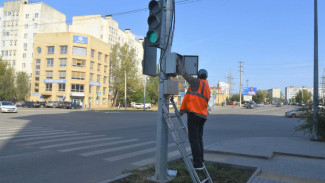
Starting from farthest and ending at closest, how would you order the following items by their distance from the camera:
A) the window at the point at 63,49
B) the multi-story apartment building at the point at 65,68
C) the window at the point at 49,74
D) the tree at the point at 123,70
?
1. the tree at the point at 123,70
2. the window at the point at 49,74
3. the window at the point at 63,49
4. the multi-story apartment building at the point at 65,68

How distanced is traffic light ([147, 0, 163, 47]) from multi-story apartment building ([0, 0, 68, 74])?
266 feet

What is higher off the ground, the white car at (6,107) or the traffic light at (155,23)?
the traffic light at (155,23)

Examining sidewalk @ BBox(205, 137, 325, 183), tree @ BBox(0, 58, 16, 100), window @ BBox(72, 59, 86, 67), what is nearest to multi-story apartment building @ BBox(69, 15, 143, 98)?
window @ BBox(72, 59, 86, 67)

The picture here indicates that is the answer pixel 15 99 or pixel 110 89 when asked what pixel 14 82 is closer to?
pixel 15 99

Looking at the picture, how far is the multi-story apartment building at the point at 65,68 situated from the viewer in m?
58.2

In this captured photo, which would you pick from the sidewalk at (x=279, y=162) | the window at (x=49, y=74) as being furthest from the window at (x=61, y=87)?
the sidewalk at (x=279, y=162)

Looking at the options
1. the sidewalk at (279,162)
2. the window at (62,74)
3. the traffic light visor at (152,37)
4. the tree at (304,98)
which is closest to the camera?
the traffic light visor at (152,37)

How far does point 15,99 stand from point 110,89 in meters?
25.5

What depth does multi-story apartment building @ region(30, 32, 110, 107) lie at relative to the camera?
58.2 meters

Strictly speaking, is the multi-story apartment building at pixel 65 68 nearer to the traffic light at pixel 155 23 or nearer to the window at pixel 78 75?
the window at pixel 78 75

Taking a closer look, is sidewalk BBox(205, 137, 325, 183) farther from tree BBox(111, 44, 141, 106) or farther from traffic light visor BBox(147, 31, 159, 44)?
tree BBox(111, 44, 141, 106)

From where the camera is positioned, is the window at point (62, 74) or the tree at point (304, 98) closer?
the tree at point (304, 98)

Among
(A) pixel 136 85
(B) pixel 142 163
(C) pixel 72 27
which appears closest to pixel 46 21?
(C) pixel 72 27

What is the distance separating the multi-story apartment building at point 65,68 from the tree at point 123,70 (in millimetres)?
9252
